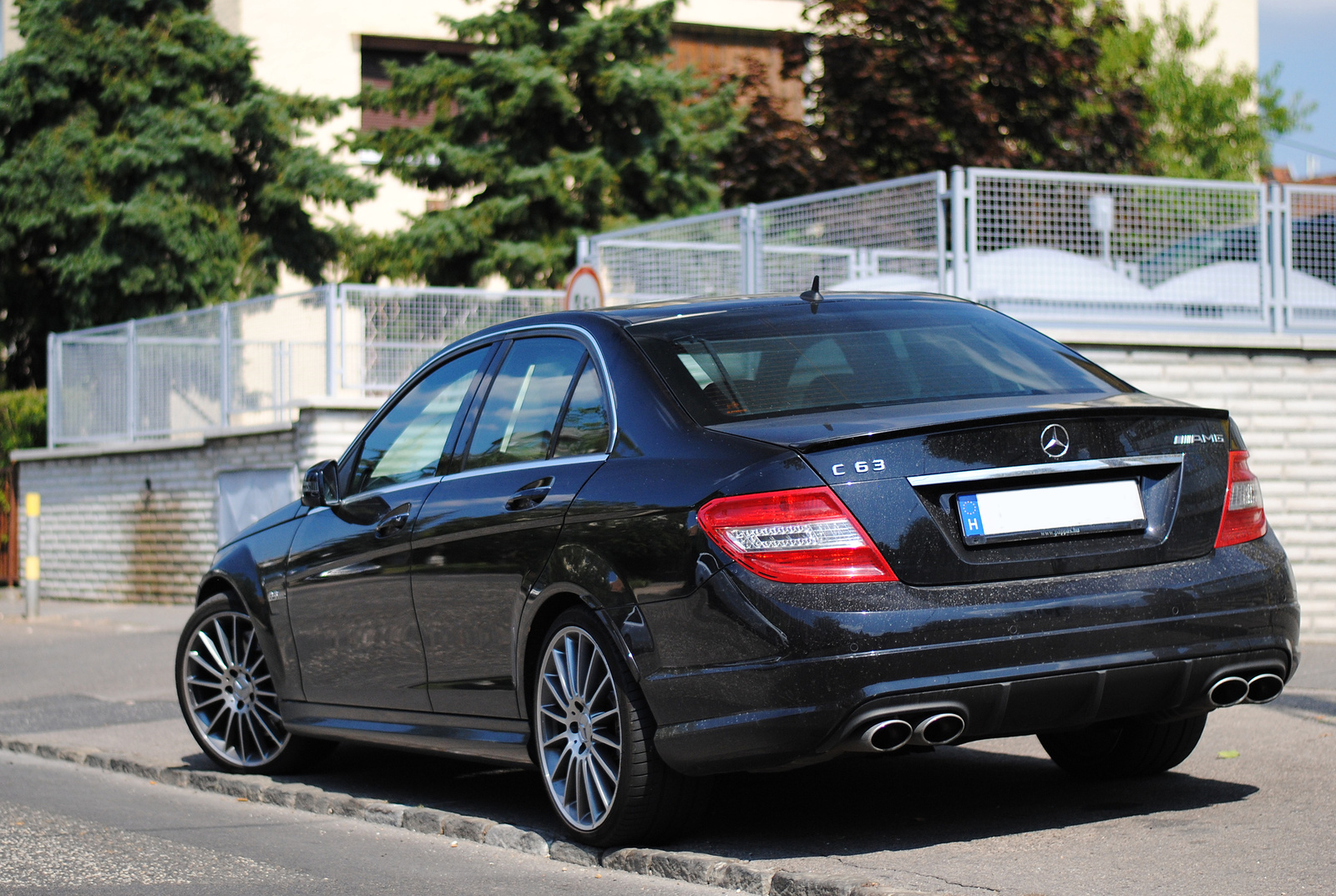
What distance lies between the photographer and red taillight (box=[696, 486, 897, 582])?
14.7 ft

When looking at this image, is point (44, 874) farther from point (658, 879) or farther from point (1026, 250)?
point (1026, 250)

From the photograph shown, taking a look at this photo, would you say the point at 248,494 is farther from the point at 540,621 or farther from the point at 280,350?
the point at 540,621

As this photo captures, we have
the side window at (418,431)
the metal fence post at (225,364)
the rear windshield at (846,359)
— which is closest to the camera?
the rear windshield at (846,359)

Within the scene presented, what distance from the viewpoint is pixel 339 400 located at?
17844mm

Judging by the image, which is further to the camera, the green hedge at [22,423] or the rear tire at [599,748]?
the green hedge at [22,423]

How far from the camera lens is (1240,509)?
4.97 metres

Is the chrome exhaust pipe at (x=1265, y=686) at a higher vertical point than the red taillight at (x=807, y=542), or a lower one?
lower

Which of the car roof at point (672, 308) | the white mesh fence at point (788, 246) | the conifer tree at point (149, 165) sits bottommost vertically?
the car roof at point (672, 308)

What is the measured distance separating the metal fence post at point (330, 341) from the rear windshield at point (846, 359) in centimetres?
1301

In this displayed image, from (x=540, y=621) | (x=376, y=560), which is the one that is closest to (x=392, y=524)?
(x=376, y=560)

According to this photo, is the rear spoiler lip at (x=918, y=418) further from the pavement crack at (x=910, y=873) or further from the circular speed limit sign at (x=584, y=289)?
the circular speed limit sign at (x=584, y=289)

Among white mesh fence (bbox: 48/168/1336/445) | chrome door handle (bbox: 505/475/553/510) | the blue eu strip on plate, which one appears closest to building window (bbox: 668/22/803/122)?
white mesh fence (bbox: 48/168/1336/445)

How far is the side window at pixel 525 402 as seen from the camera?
18.3ft

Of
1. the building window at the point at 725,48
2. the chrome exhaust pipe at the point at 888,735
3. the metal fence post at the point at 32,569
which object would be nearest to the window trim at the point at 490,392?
the chrome exhaust pipe at the point at 888,735
